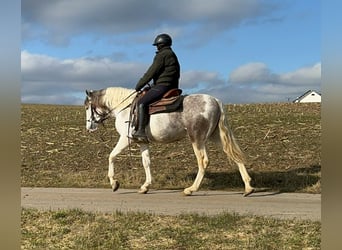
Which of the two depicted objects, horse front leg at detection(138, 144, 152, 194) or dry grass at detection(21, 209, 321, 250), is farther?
horse front leg at detection(138, 144, 152, 194)

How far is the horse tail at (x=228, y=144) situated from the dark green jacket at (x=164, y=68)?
4.06 feet

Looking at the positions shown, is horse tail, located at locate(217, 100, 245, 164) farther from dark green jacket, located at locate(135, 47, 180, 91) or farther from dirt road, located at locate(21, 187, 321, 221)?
dark green jacket, located at locate(135, 47, 180, 91)

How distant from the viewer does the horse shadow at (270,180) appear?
34.6ft

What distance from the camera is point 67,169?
43.0 feet

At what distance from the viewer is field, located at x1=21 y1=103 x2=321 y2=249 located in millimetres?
6012

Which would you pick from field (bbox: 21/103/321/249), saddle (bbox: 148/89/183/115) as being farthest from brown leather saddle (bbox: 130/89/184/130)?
field (bbox: 21/103/321/249)

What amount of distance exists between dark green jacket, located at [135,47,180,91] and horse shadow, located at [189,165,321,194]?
2960mm

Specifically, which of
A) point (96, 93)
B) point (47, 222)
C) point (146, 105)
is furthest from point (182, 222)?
point (96, 93)

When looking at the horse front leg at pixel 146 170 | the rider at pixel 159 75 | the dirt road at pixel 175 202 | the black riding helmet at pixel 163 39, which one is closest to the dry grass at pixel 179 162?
the dirt road at pixel 175 202

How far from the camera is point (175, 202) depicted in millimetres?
8625

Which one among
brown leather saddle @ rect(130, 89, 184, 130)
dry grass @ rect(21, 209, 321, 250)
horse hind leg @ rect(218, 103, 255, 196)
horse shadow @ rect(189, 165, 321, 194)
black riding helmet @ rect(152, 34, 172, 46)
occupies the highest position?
black riding helmet @ rect(152, 34, 172, 46)

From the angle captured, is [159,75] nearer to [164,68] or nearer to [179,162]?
[164,68]
